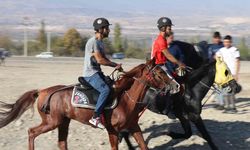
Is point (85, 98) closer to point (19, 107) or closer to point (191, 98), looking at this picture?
point (19, 107)

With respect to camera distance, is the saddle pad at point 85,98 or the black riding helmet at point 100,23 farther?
the saddle pad at point 85,98

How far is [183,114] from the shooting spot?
36.8 ft

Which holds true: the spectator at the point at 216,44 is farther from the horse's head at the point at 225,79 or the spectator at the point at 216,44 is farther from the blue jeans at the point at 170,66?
the blue jeans at the point at 170,66

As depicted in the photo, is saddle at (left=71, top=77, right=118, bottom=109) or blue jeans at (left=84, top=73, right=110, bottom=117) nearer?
blue jeans at (left=84, top=73, right=110, bottom=117)

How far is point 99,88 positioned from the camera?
951 centimetres

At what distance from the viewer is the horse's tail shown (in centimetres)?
1040

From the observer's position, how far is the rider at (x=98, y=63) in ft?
30.7

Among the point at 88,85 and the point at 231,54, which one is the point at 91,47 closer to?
the point at 88,85

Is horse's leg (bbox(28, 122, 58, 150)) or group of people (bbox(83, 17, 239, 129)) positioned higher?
group of people (bbox(83, 17, 239, 129))

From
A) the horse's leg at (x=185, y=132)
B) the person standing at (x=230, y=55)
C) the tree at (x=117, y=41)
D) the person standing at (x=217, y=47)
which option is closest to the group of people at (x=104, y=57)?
the horse's leg at (x=185, y=132)

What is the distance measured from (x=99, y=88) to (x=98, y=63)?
40 cm

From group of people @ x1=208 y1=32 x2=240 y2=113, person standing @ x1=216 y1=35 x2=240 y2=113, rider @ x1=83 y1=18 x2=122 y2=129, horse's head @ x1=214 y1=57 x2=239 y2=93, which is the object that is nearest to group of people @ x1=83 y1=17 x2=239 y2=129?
rider @ x1=83 y1=18 x2=122 y2=129

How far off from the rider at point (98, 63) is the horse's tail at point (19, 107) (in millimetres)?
1310

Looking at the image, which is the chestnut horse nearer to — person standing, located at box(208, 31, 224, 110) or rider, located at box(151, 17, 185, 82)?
rider, located at box(151, 17, 185, 82)
